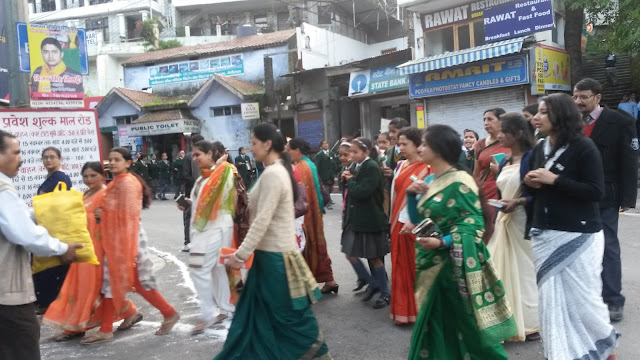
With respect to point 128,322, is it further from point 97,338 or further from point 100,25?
point 100,25

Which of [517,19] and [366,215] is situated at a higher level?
[517,19]

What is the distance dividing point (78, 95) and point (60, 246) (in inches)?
172

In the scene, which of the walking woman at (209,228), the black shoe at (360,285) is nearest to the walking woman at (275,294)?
the walking woman at (209,228)

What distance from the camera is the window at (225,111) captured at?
80.9ft

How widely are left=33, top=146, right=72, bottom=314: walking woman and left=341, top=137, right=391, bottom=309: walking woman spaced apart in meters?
2.78

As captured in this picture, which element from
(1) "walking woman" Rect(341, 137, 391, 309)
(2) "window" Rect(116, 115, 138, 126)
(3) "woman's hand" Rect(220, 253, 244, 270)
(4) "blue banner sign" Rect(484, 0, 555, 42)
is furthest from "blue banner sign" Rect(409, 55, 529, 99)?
(2) "window" Rect(116, 115, 138, 126)

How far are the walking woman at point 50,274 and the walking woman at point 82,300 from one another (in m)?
0.47

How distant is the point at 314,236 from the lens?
595cm

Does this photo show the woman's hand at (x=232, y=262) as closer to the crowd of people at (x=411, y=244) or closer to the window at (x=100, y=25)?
the crowd of people at (x=411, y=244)

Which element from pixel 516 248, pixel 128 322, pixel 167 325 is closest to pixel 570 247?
pixel 516 248

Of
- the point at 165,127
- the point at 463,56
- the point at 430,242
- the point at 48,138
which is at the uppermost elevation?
the point at 463,56

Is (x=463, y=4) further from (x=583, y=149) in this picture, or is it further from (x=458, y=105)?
(x=583, y=149)

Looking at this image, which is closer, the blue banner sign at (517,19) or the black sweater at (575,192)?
the black sweater at (575,192)

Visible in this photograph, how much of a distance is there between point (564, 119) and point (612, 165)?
160 centimetres
